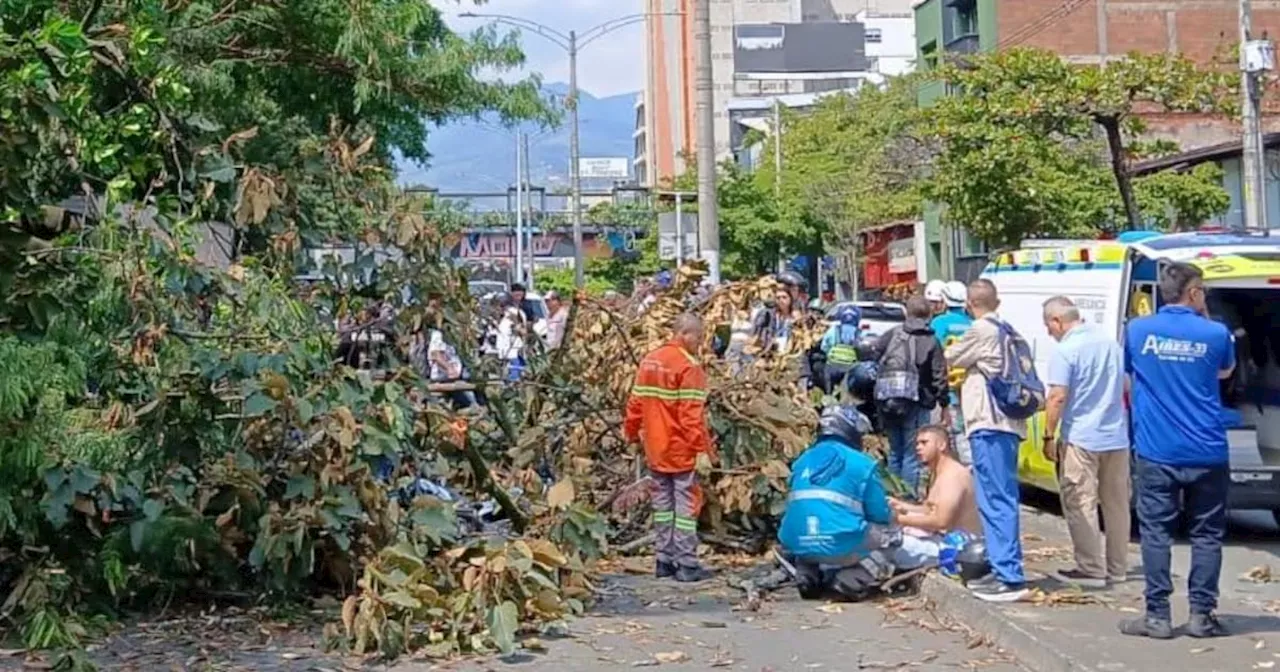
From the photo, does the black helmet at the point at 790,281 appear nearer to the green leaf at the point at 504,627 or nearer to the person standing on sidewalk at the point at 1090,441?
the person standing on sidewalk at the point at 1090,441

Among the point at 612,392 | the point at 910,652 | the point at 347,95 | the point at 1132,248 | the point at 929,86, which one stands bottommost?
the point at 910,652

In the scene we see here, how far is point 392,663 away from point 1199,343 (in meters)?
4.49

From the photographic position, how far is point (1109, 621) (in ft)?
29.5

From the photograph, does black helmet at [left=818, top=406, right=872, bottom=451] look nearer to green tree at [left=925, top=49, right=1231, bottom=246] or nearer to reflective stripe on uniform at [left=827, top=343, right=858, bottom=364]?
reflective stripe on uniform at [left=827, top=343, right=858, bottom=364]

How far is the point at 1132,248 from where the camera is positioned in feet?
39.7

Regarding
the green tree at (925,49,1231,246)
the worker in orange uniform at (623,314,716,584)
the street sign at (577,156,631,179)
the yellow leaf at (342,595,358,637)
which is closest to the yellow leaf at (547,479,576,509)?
the worker in orange uniform at (623,314,716,584)

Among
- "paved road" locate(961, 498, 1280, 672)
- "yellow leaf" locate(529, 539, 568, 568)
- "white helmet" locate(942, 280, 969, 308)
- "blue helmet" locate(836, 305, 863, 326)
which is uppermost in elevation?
"white helmet" locate(942, 280, 969, 308)

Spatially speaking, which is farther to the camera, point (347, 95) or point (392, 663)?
point (347, 95)

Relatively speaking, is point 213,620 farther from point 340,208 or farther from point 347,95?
point 347,95

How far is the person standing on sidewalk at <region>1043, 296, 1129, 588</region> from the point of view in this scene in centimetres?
1012

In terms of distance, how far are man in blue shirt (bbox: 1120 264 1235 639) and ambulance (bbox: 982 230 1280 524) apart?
2.97 m

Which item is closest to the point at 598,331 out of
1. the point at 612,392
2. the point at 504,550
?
the point at 612,392

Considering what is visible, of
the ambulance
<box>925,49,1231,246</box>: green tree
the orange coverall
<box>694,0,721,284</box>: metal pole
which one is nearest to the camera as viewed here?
the orange coverall

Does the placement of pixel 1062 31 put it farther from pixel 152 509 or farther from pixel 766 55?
pixel 766 55
